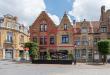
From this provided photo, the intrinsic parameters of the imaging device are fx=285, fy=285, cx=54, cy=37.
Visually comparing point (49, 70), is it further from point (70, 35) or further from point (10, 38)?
point (10, 38)

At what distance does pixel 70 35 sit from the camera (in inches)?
2549

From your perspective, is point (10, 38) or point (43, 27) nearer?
point (43, 27)

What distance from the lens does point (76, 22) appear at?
6850cm

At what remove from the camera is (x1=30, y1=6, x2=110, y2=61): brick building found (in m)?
64.0

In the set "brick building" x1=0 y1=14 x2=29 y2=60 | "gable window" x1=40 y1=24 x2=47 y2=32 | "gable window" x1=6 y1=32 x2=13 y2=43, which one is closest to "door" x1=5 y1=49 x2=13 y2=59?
"brick building" x1=0 y1=14 x2=29 y2=60

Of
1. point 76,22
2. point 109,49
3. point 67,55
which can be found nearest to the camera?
point 109,49

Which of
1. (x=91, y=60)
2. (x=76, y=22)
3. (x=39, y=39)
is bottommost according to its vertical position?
(x=91, y=60)

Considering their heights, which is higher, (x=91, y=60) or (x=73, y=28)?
(x=73, y=28)

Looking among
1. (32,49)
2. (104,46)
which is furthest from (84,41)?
(32,49)

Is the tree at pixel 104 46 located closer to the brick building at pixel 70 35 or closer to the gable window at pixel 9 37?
the brick building at pixel 70 35

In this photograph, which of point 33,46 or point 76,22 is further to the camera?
point 76,22

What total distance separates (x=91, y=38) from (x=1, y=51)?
21.1 meters

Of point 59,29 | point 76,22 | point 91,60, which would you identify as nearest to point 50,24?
point 59,29

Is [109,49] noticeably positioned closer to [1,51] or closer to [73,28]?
[73,28]
